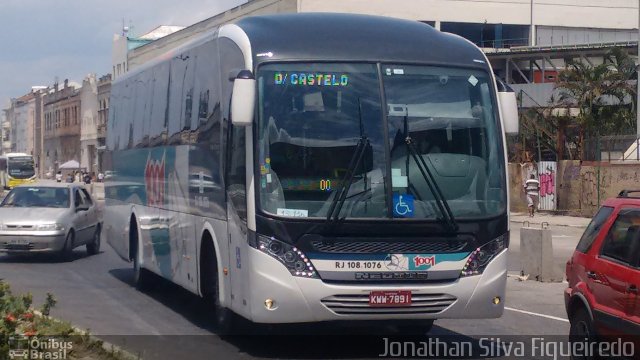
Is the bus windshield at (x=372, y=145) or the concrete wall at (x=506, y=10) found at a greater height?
the concrete wall at (x=506, y=10)

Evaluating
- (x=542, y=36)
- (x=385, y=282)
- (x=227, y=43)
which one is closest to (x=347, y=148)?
(x=385, y=282)

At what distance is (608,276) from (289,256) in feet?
9.50

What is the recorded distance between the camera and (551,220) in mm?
34938

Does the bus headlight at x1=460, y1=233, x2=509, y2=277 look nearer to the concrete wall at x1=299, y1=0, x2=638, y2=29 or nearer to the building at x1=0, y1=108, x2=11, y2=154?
the concrete wall at x1=299, y1=0, x2=638, y2=29

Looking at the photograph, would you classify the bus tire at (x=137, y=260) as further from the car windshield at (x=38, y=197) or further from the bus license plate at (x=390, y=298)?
the bus license plate at (x=390, y=298)

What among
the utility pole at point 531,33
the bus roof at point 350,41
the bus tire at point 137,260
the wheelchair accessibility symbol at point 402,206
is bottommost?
the bus tire at point 137,260

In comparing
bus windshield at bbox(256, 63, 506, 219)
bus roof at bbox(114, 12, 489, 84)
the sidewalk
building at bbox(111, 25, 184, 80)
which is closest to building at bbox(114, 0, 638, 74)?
building at bbox(111, 25, 184, 80)

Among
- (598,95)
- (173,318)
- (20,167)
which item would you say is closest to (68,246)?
(173,318)

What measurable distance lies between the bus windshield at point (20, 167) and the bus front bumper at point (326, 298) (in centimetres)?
6747

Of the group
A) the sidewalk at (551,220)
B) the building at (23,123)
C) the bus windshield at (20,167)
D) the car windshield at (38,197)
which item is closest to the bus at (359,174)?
the car windshield at (38,197)

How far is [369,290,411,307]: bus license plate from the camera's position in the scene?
938 centimetres

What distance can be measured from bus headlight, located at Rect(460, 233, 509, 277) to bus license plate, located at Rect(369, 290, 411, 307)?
623 millimetres

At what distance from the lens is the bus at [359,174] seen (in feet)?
30.7

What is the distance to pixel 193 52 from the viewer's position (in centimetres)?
1265
